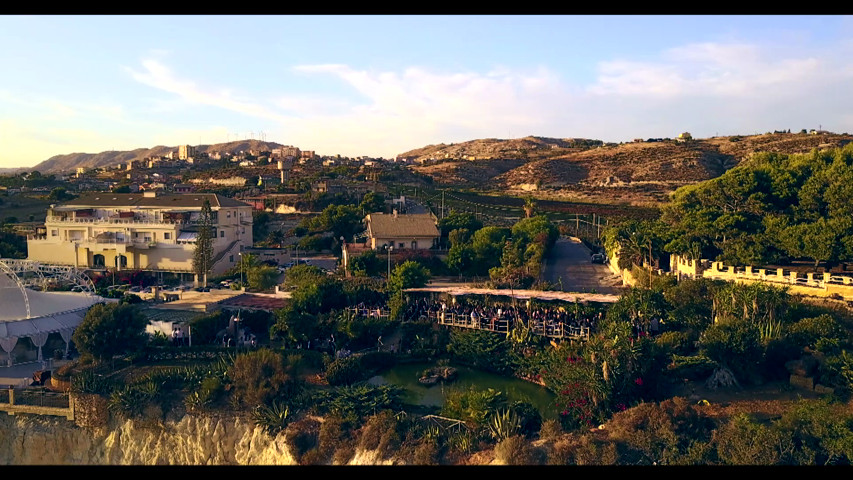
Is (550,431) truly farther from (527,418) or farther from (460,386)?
(460,386)

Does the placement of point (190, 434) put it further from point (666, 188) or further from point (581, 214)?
point (666, 188)

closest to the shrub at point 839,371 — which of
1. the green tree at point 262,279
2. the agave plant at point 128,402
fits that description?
the agave plant at point 128,402

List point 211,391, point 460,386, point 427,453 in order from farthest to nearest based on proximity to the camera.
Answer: point 460,386, point 211,391, point 427,453

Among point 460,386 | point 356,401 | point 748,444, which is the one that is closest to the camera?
point 748,444

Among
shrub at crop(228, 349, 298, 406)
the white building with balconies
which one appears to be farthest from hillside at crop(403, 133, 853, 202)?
shrub at crop(228, 349, 298, 406)

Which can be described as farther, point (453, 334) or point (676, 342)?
point (453, 334)

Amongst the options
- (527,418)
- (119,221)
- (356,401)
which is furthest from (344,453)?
(119,221)

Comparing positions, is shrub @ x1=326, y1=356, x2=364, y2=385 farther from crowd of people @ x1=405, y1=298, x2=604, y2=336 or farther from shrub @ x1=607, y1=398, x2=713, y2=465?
shrub @ x1=607, y1=398, x2=713, y2=465
